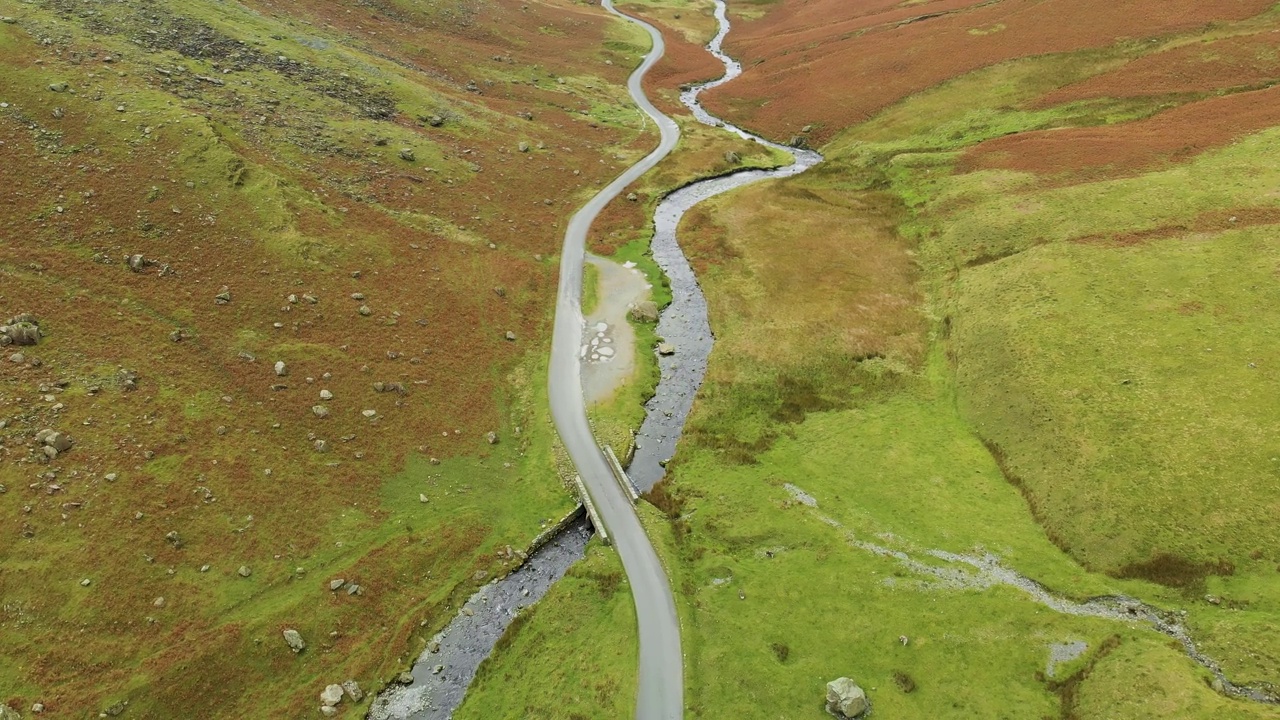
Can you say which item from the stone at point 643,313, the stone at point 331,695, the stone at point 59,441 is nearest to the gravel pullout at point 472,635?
the stone at point 331,695

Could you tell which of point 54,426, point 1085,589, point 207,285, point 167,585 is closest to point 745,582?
point 1085,589

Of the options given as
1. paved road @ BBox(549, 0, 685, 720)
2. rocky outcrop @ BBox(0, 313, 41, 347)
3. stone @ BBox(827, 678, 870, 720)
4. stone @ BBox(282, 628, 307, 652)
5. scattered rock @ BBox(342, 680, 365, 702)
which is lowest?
scattered rock @ BBox(342, 680, 365, 702)

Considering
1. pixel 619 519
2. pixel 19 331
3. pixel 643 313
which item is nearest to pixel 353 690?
pixel 619 519

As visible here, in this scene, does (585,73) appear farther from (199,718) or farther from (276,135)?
(199,718)

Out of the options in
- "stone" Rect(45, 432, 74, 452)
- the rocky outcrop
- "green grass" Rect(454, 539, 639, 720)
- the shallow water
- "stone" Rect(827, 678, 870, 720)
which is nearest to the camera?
"stone" Rect(827, 678, 870, 720)

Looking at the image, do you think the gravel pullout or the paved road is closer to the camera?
the paved road

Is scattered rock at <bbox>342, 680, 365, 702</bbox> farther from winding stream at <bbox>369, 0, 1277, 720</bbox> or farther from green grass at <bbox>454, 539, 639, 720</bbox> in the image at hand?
green grass at <bbox>454, 539, 639, 720</bbox>

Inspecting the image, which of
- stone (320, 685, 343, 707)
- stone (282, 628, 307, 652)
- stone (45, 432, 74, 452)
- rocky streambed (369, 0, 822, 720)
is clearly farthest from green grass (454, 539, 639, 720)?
stone (45, 432, 74, 452)
